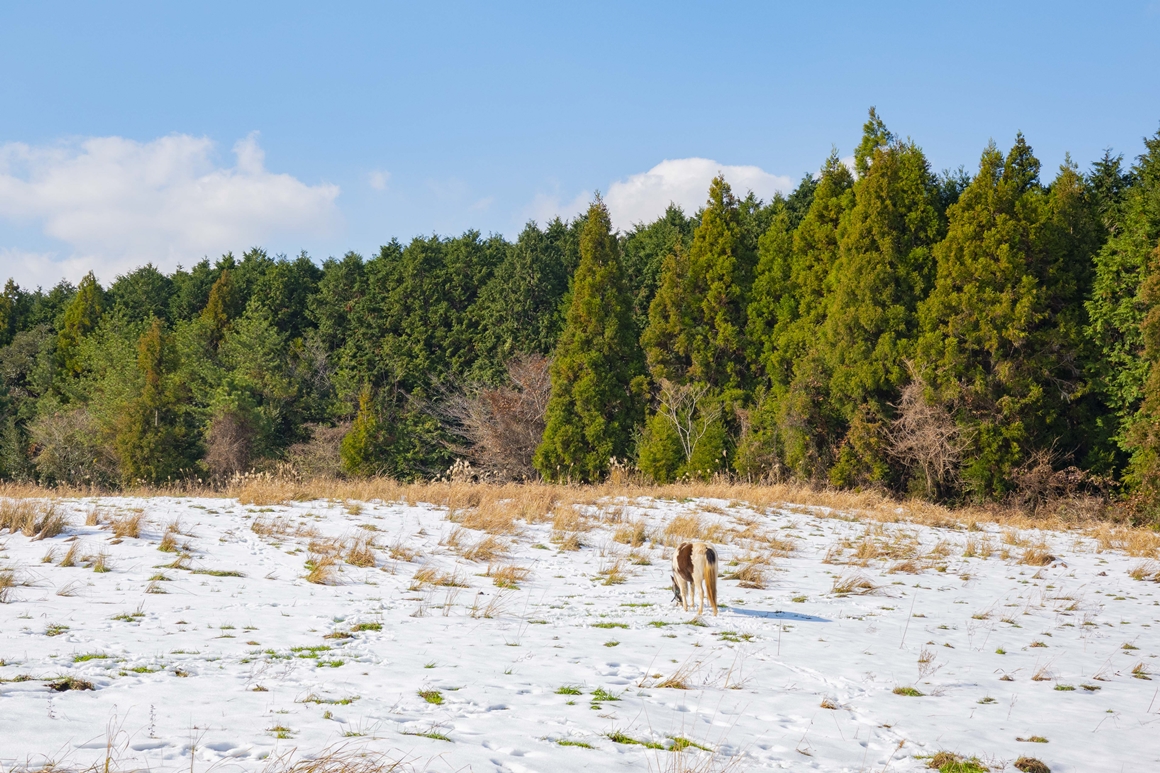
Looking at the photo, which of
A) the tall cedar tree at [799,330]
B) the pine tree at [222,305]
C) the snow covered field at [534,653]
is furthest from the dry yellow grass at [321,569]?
the pine tree at [222,305]

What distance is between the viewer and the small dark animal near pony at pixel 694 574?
304 inches

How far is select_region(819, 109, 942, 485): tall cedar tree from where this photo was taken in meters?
23.4

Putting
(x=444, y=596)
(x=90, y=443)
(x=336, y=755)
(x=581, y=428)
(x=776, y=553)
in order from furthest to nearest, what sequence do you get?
(x=90, y=443) < (x=581, y=428) < (x=776, y=553) < (x=444, y=596) < (x=336, y=755)

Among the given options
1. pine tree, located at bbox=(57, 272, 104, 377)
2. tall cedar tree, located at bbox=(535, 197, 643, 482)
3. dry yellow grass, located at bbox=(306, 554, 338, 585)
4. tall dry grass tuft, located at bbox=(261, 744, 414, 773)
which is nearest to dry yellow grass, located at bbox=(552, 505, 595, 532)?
dry yellow grass, located at bbox=(306, 554, 338, 585)

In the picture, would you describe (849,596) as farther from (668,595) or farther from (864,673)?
(864,673)

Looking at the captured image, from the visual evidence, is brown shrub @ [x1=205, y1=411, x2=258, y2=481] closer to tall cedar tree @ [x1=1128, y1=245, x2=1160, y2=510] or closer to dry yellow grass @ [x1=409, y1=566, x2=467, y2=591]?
dry yellow grass @ [x1=409, y1=566, x2=467, y2=591]

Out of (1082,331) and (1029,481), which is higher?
(1082,331)

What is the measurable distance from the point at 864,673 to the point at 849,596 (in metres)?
3.40

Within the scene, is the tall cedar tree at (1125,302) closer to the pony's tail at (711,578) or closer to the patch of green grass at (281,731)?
the pony's tail at (711,578)

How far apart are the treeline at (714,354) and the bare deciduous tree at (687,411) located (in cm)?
15

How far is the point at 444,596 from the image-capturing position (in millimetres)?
8414

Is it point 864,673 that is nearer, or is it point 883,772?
point 883,772

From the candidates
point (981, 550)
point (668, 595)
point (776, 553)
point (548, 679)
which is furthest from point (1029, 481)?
point (548, 679)

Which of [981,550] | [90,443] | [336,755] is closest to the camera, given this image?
[336,755]
